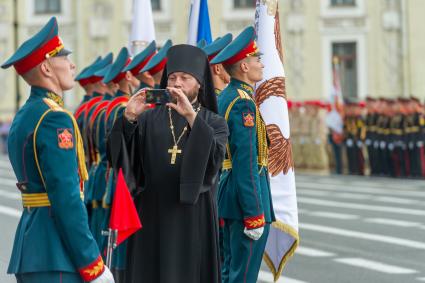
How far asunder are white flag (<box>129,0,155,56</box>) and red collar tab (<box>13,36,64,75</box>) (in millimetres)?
8555

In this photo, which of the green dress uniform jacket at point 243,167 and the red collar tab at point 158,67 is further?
the red collar tab at point 158,67

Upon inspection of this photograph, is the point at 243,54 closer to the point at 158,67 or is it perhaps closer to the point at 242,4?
the point at 158,67

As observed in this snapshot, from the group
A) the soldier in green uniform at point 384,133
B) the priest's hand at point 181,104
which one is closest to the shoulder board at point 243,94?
the priest's hand at point 181,104

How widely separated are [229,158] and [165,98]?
75.3 inches

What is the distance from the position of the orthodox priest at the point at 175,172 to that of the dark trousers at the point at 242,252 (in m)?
1.40

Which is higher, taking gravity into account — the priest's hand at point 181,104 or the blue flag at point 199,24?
the blue flag at point 199,24

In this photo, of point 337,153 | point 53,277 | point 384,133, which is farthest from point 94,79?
point 337,153

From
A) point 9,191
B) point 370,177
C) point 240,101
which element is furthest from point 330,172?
point 240,101

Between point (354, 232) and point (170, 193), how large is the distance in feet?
29.1

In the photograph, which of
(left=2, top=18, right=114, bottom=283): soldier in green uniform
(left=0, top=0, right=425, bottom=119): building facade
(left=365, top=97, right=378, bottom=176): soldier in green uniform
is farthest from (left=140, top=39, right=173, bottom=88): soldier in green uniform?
(left=0, top=0, right=425, bottom=119): building facade

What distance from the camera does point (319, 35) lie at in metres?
45.0

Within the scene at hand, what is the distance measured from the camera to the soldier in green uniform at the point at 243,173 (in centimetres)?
798

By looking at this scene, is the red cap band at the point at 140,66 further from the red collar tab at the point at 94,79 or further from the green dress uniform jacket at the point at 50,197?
the green dress uniform jacket at the point at 50,197

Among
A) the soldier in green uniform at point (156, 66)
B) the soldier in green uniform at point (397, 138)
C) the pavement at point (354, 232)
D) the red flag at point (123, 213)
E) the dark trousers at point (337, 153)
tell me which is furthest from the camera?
the dark trousers at point (337, 153)
